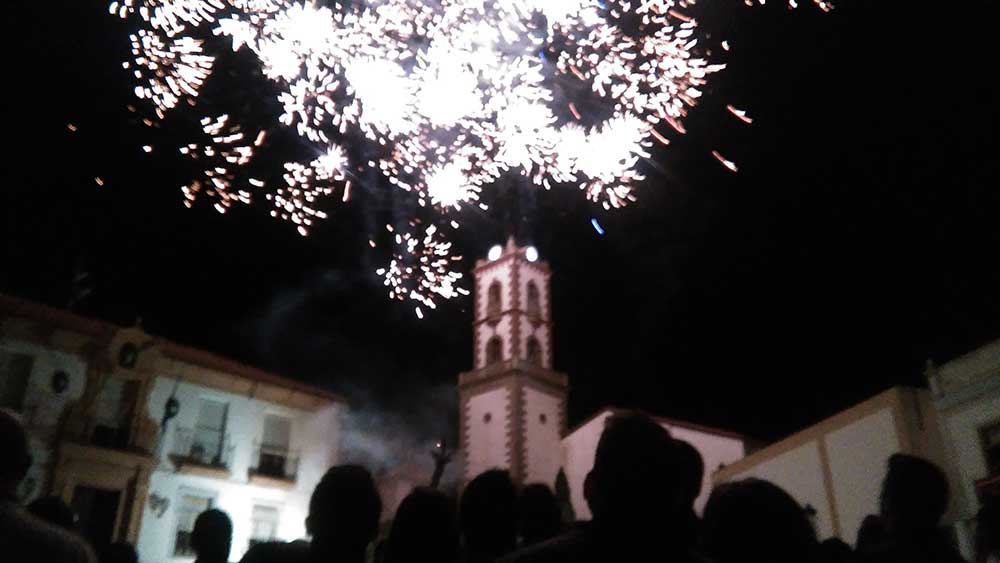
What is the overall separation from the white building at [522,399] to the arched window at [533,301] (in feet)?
0.19

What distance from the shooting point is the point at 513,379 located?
3494cm

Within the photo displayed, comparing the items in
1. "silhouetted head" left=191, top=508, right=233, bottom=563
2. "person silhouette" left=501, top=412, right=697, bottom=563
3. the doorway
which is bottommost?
"person silhouette" left=501, top=412, right=697, bottom=563

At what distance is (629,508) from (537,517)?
2.03 meters

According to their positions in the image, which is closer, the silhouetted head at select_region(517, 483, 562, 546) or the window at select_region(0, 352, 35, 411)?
the silhouetted head at select_region(517, 483, 562, 546)

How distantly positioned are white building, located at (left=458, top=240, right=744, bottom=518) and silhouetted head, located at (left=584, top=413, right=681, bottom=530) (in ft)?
98.9

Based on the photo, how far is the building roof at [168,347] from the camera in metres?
19.4

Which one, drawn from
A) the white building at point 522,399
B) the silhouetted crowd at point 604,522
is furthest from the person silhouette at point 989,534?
the white building at point 522,399

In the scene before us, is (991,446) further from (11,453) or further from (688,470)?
(11,453)

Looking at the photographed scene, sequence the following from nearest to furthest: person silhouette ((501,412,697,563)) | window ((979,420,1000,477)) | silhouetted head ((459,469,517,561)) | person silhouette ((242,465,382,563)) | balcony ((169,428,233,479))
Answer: person silhouette ((501,412,697,563)), person silhouette ((242,465,382,563)), silhouetted head ((459,469,517,561)), window ((979,420,1000,477)), balcony ((169,428,233,479))

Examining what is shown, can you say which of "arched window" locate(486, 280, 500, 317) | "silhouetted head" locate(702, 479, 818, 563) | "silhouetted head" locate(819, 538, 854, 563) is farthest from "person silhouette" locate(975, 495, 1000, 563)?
"arched window" locate(486, 280, 500, 317)

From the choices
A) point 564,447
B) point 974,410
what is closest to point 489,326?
point 564,447

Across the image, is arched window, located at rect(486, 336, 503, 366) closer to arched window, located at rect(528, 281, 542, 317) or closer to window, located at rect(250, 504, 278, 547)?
arched window, located at rect(528, 281, 542, 317)

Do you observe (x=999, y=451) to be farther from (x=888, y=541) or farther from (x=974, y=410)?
(x=888, y=541)

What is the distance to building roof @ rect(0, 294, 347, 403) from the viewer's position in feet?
63.6
